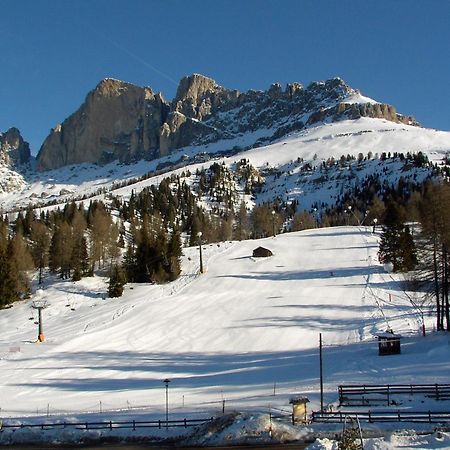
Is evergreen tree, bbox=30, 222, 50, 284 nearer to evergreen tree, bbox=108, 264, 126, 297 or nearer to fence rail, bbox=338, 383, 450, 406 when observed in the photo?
evergreen tree, bbox=108, 264, 126, 297

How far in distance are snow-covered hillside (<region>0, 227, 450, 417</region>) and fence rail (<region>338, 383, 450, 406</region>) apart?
0.92 m

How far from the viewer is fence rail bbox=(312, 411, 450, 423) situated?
2327 cm

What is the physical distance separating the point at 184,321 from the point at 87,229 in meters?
68.2

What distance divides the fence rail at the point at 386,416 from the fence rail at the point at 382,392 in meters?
2.07

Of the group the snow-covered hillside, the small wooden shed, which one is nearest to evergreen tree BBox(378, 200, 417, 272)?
the snow-covered hillside

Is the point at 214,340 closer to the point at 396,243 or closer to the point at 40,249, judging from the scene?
the point at 396,243

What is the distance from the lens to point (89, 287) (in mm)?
76312

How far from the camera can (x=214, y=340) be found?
47.8 meters

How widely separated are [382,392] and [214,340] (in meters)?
21.8

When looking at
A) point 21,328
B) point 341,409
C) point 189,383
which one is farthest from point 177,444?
point 21,328

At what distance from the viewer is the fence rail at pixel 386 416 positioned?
76.3 feet

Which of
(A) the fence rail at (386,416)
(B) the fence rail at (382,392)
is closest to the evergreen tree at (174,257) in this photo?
(B) the fence rail at (382,392)

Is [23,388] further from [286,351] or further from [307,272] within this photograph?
[307,272]

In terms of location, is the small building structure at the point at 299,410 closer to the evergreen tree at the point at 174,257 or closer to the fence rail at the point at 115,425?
the fence rail at the point at 115,425
